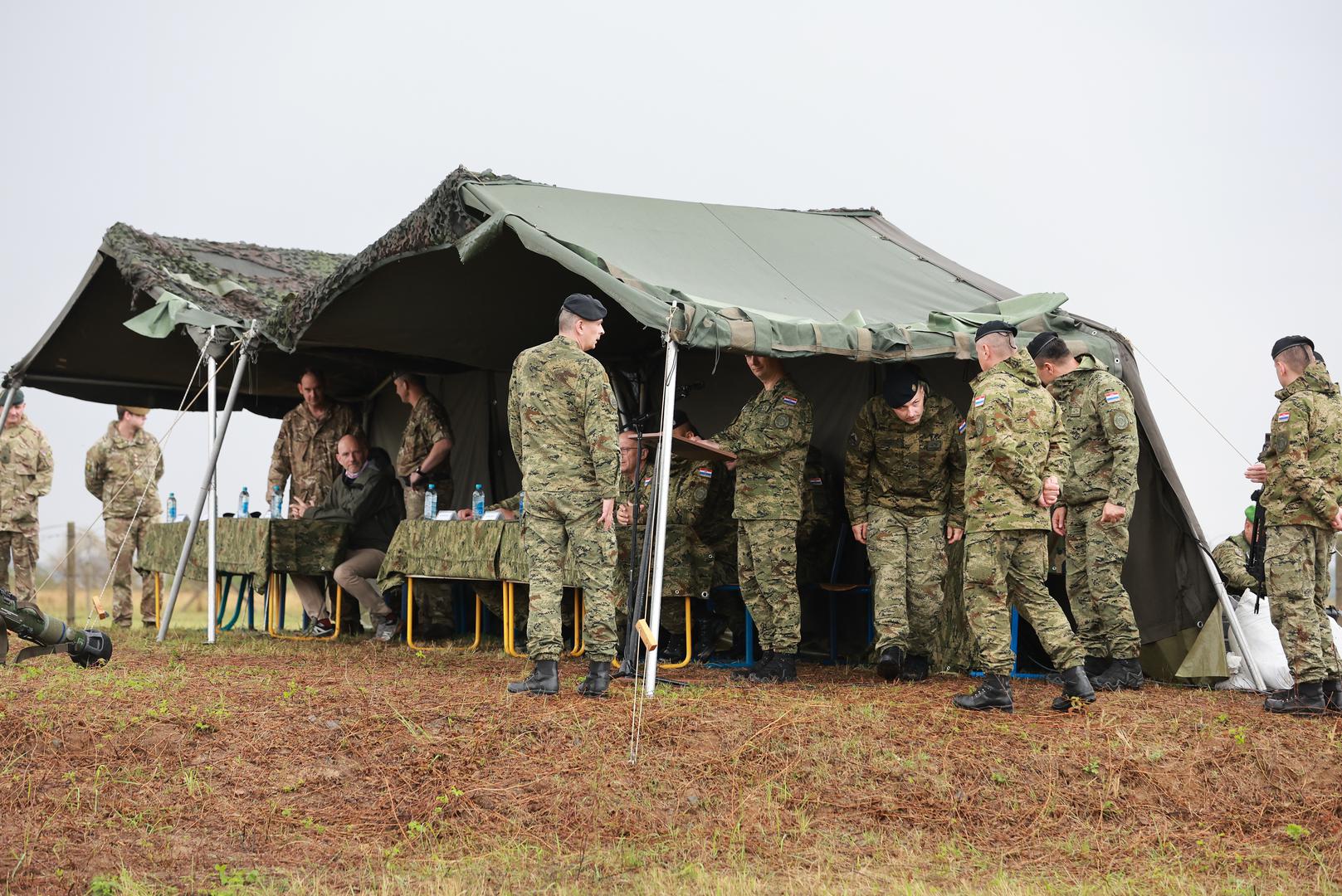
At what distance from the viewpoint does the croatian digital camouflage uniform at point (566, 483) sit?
233 inches

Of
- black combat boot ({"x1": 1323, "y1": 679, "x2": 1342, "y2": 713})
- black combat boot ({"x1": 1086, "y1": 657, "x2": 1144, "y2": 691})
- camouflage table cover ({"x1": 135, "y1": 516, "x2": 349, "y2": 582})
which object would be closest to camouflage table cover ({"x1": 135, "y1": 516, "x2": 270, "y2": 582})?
camouflage table cover ({"x1": 135, "y1": 516, "x2": 349, "y2": 582})

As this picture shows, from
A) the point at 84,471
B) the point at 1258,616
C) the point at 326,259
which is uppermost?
the point at 326,259

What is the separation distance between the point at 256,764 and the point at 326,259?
26.1 feet

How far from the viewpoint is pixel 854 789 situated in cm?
475

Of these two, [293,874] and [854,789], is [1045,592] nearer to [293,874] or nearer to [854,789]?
[854,789]

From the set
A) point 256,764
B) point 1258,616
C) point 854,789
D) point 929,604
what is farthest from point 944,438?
point 256,764

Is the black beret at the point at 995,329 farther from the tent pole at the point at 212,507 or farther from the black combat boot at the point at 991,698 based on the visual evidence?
the tent pole at the point at 212,507

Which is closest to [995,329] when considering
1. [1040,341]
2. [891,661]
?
[1040,341]

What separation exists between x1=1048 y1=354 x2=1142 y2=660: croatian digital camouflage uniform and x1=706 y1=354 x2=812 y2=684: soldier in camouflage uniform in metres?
1.40

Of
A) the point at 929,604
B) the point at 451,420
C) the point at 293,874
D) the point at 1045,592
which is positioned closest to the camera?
the point at 293,874

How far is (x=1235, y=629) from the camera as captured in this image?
6.77 metres

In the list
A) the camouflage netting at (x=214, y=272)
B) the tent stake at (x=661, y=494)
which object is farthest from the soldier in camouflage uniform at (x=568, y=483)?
the camouflage netting at (x=214, y=272)

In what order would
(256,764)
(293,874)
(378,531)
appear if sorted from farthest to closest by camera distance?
(378,531) < (256,764) < (293,874)

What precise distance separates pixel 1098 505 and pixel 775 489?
1.65 metres
